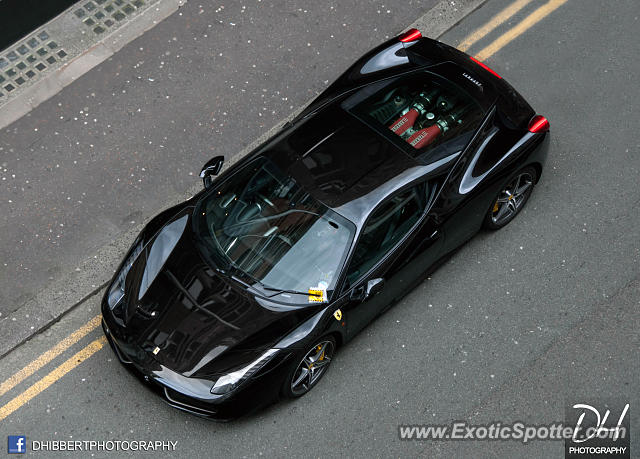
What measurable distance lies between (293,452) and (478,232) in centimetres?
269

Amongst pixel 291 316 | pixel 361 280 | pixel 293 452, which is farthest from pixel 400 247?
pixel 293 452

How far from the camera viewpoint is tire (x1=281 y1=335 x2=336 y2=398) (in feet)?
20.9

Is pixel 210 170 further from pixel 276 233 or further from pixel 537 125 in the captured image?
pixel 537 125

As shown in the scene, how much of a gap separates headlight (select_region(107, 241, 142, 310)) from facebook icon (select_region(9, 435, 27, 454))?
1.30m

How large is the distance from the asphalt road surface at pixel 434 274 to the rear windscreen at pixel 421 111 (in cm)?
122

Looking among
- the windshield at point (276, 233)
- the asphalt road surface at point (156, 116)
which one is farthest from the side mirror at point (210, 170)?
the asphalt road surface at point (156, 116)

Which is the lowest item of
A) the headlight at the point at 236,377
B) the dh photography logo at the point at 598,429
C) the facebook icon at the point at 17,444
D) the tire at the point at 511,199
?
the facebook icon at the point at 17,444

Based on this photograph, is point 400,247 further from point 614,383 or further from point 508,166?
point 614,383

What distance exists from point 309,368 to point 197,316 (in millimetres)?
1012

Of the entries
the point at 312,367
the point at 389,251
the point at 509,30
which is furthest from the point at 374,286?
the point at 509,30

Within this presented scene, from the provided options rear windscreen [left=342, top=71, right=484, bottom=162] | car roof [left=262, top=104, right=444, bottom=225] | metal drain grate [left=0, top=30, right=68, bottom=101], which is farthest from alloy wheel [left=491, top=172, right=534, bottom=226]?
Result: metal drain grate [left=0, top=30, right=68, bottom=101]

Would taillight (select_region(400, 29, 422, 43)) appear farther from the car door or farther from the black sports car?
the car door

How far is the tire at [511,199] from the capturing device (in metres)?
7.32

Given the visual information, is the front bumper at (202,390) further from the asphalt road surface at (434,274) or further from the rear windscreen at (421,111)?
the rear windscreen at (421,111)
